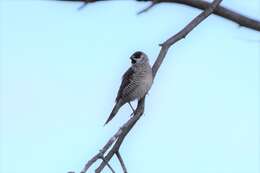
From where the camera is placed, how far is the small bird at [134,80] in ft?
28.1

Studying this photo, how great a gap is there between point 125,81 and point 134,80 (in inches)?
6.7

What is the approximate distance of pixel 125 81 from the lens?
9.55 metres

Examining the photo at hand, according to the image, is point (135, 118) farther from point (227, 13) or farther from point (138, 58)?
point (138, 58)

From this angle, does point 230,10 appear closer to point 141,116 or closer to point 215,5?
point 215,5

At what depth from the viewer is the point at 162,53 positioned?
593 centimetres

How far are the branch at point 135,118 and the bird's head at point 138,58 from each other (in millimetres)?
2395

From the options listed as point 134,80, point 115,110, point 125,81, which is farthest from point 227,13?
point 125,81

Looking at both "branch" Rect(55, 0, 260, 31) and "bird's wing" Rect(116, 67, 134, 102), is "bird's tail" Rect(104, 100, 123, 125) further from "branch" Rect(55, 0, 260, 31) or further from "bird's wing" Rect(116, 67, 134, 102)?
"branch" Rect(55, 0, 260, 31)

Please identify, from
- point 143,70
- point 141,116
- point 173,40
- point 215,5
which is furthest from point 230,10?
point 143,70

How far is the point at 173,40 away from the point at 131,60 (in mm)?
3665

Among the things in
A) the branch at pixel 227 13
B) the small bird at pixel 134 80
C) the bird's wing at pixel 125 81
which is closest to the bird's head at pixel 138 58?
the small bird at pixel 134 80

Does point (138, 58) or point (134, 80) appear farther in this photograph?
point (138, 58)

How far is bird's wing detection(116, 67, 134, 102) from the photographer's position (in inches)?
367

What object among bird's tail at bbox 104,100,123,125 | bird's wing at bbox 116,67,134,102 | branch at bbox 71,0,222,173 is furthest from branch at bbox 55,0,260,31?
bird's wing at bbox 116,67,134,102
